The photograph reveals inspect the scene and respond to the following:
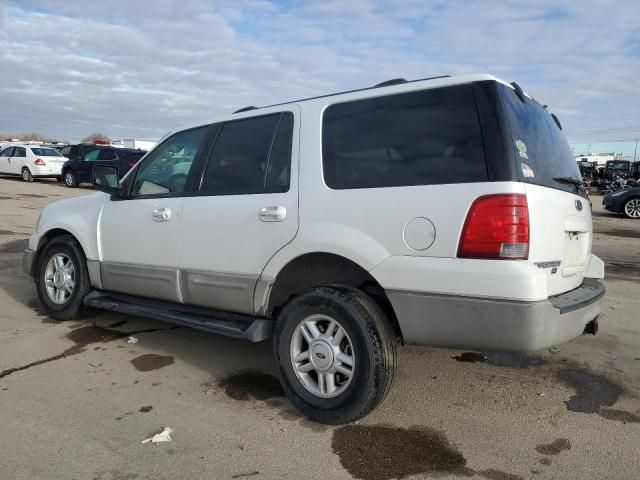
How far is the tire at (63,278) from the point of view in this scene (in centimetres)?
497

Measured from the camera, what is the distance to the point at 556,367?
424 cm

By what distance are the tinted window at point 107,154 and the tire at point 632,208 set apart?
58.7ft

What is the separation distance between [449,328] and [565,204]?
3.48 ft

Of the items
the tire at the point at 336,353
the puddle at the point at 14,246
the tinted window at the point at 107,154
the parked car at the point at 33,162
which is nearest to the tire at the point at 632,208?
the puddle at the point at 14,246

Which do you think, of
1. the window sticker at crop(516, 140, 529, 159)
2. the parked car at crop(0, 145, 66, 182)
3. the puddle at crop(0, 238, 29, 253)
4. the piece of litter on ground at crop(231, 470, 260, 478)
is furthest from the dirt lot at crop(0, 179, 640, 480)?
the parked car at crop(0, 145, 66, 182)

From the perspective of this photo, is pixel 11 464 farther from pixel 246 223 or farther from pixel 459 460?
pixel 459 460

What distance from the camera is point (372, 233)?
311 cm

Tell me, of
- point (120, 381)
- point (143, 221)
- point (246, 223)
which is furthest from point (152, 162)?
point (120, 381)

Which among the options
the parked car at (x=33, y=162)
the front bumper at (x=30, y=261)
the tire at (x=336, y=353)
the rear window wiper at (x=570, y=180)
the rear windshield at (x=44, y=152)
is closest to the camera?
the tire at (x=336, y=353)

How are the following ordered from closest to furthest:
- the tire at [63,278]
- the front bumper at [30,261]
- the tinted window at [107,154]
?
the tire at [63,278] < the front bumper at [30,261] < the tinted window at [107,154]

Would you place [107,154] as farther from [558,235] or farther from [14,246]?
[558,235]

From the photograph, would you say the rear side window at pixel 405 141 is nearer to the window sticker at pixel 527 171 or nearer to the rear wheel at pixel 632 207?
the window sticker at pixel 527 171

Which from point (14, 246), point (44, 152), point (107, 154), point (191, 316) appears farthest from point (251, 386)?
point (44, 152)

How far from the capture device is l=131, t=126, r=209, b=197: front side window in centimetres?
428
